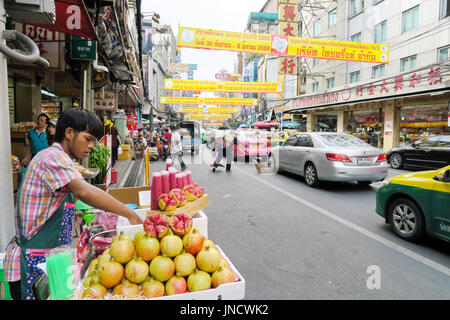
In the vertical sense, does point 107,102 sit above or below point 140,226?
above

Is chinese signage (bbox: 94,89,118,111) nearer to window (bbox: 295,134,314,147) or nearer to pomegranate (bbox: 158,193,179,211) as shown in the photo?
window (bbox: 295,134,314,147)

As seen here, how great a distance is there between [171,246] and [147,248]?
0.46 ft

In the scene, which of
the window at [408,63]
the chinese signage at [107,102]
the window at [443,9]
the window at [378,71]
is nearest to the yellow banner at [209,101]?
the window at [378,71]

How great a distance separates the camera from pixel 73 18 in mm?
4117

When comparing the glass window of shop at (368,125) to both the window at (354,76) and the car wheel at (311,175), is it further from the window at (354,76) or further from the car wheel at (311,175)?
the car wheel at (311,175)

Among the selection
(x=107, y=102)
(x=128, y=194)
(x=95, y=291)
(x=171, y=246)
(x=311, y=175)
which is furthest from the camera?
(x=107, y=102)

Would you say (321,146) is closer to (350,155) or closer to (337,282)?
(350,155)

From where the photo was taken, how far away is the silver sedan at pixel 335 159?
7586 millimetres

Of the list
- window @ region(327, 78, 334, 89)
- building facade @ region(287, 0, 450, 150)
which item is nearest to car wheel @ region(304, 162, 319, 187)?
building facade @ region(287, 0, 450, 150)

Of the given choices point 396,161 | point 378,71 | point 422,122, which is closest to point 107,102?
point 396,161

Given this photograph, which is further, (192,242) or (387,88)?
(387,88)

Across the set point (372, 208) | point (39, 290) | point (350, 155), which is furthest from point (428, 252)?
point (39, 290)

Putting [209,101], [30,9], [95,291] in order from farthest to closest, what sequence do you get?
[209,101], [30,9], [95,291]

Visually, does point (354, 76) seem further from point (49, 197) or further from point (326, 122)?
point (49, 197)
